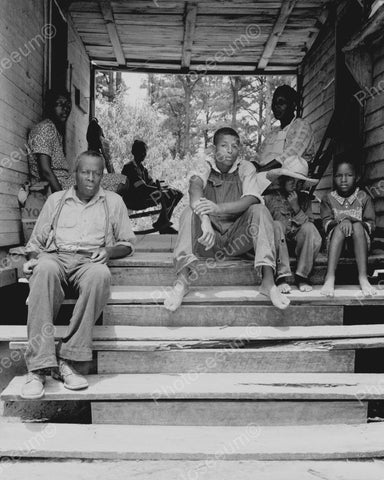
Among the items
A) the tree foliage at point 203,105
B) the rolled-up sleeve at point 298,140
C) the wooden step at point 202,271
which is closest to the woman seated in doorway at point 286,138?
the rolled-up sleeve at point 298,140

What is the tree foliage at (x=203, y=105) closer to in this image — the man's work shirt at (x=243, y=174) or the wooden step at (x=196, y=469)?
the man's work shirt at (x=243, y=174)

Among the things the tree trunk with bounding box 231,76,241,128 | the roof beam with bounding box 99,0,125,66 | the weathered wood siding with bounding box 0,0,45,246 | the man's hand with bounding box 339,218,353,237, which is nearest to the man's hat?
the man's hand with bounding box 339,218,353,237

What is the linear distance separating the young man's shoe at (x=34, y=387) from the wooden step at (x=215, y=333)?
13.2 inches

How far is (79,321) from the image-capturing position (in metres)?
2.85

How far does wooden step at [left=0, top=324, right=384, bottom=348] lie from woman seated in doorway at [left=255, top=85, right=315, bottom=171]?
1.61m

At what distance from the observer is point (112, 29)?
629cm

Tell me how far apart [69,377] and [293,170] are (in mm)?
2331

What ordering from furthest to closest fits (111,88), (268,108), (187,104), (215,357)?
(187,104) < (268,108) < (111,88) < (215,357)

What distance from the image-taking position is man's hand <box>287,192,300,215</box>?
393cm

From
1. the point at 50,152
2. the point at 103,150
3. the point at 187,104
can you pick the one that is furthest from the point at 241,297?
the point at 187,104

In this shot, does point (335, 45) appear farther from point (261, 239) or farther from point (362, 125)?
point (261, 239)

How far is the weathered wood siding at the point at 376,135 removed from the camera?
4.68 meters

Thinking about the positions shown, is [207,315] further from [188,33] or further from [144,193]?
[188,33]

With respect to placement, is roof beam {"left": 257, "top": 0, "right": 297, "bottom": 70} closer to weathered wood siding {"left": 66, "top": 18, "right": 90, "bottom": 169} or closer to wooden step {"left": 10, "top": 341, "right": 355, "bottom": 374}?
weathered wood siding {"left": 66, "top": 18, "right": 90, "bottom": 169}
